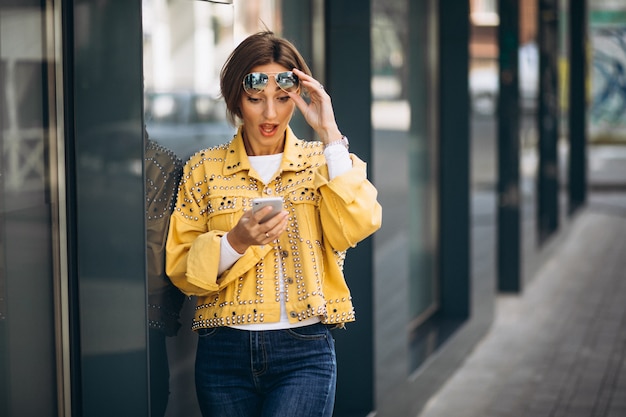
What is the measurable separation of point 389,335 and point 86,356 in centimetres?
259

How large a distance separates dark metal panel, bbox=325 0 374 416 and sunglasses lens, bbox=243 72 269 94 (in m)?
1.92

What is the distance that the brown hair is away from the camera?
320cm

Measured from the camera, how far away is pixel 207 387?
3.23m

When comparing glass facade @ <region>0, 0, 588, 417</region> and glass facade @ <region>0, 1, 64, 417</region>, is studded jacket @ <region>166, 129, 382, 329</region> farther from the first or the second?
glass facade @ <region>0, 1, 64, 417</region>

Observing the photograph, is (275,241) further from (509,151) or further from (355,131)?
(509,151)

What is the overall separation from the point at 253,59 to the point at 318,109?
0.25 m


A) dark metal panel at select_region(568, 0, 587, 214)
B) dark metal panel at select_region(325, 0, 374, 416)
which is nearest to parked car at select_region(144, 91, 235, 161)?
dark metal panel at select_region(325, 0, 374, 416)

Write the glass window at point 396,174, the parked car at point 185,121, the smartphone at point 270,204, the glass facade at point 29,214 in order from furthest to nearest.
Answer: the glass window at point 396,174, the parked car at point 185,121, the glass facade at point 29,214, the smartphone at point 270,204

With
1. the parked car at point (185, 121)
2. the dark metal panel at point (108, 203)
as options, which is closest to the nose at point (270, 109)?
the dark metal panel at point (108, 203)

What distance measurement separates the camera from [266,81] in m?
3.17

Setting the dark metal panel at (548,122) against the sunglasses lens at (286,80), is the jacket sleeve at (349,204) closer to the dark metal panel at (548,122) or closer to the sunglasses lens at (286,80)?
the sunglasses lens at (286,80)

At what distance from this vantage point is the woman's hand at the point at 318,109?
3.14 m

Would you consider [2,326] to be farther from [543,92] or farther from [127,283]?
[543,92]

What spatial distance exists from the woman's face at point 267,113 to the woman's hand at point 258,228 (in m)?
0.39
